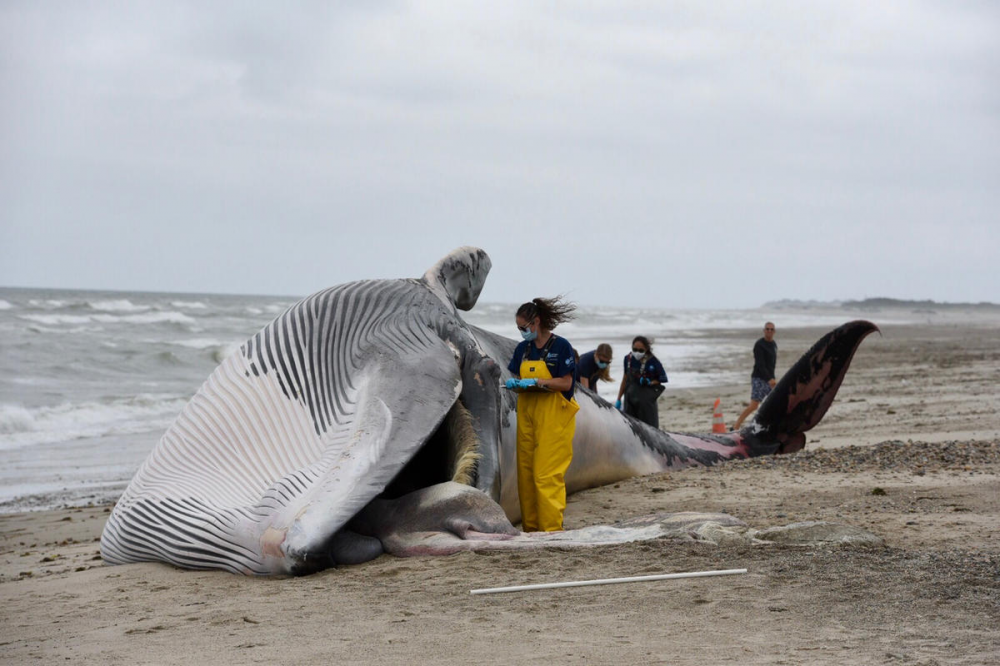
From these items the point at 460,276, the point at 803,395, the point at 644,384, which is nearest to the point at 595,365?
the point at 644,384

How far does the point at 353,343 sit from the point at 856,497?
152 inches

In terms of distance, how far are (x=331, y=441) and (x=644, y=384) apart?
20.3 ft

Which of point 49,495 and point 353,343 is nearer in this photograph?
point 353,343

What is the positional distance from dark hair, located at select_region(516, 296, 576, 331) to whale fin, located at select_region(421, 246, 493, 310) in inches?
42.7

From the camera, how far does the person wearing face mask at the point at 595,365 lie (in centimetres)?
1222

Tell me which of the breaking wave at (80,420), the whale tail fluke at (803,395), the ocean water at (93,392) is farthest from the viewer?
the breaking wave at (80,420)

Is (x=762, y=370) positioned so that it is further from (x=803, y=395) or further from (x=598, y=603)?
(x=598, y=603)

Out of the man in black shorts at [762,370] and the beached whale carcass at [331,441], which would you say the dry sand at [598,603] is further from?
the man in black shorts at [762,370]

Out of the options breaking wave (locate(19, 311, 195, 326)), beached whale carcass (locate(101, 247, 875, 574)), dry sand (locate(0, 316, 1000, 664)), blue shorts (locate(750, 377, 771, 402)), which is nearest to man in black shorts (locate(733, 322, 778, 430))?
blue shorts (locate(750, 377, 771, 402))

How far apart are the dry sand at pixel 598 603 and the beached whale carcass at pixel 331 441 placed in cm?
25

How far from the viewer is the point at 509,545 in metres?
6.01

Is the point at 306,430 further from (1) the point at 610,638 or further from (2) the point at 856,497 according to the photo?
(2) the point at 856,497

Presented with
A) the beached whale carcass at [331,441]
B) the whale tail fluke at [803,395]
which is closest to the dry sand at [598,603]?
the beached whale carcass at [331,441]

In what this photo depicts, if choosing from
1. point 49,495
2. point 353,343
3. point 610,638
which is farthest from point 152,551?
point 49,495
